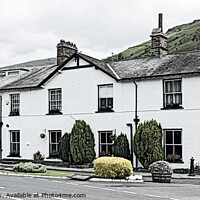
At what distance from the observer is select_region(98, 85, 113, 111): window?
27.6 metres

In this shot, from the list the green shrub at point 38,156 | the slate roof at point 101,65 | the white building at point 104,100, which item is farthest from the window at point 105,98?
the green shrub at point 38,156

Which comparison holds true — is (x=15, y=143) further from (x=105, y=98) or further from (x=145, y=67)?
(x=145, y=67)

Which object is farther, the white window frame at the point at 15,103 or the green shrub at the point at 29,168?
the white window frame at the point at 15,103

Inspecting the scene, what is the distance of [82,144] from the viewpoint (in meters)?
27.2

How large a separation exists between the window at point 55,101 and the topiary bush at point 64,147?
85.8 inches

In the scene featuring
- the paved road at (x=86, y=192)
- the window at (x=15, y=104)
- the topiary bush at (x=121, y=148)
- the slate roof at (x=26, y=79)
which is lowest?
the paved road at (x=86, y=192)

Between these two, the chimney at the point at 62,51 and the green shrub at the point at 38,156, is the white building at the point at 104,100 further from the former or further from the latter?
the green shrub at the point at 38,156

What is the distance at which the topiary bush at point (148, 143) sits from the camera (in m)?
24.7

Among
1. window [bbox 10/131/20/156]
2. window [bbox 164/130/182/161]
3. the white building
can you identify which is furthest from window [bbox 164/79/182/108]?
window [bbox 10/131/20/156]

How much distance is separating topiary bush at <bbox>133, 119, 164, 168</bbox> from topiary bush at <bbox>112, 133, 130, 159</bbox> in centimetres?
99

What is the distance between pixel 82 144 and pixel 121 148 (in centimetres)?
268

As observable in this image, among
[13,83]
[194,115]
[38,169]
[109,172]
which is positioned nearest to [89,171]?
[38,169]

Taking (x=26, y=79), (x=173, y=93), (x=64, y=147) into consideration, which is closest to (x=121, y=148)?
(x=64, y=147)

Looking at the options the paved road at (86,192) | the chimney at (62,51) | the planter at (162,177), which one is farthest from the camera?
the chimney at (62,51)
